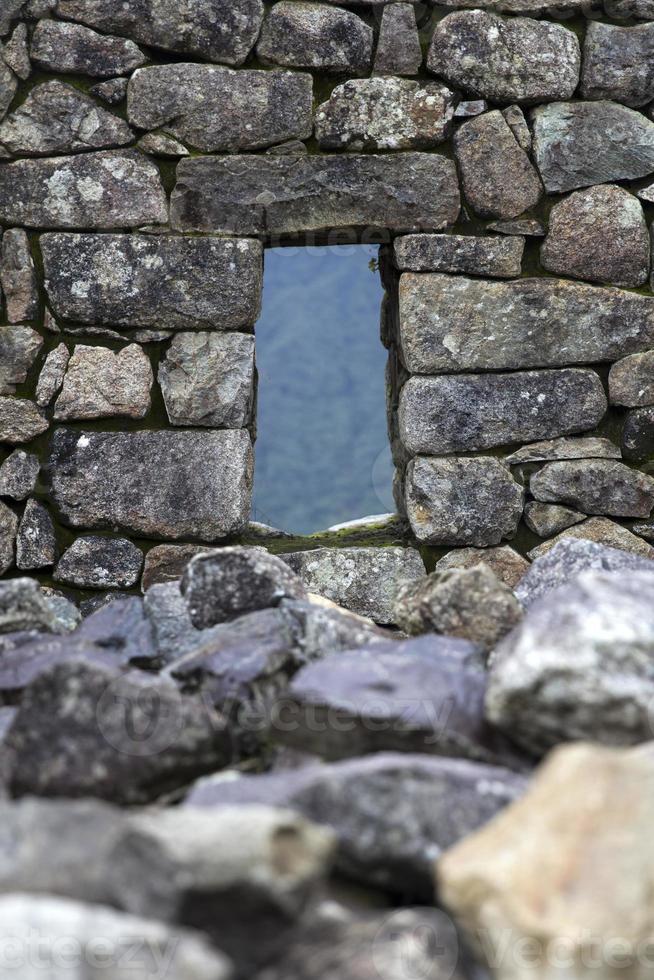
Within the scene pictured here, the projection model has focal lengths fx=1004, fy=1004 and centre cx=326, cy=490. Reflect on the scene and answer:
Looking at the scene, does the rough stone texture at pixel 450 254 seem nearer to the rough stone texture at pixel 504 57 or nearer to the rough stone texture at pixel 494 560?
the rough stone texture at pixel 504 57

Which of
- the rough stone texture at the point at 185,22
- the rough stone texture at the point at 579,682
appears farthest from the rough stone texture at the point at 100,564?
the rough stone texture at the point at 579,682

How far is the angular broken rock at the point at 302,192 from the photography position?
149 inches

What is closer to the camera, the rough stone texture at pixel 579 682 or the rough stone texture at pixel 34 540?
the rough stone texture at pixel 579 682

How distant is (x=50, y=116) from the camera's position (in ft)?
12.4

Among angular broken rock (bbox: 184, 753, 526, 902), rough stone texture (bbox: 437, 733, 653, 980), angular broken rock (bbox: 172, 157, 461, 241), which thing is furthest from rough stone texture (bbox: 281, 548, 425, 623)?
rough stone texture (bbox: 437, 733, 653, 980)

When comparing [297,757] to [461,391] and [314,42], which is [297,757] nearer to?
[461,391]

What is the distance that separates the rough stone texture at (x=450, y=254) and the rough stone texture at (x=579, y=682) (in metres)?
2.51

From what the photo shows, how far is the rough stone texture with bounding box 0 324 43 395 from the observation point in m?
3.79

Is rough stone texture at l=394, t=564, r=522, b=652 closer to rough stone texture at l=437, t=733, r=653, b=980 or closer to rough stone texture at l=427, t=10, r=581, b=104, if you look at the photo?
rough stone texture at l=437, t=733, r=653, b=980

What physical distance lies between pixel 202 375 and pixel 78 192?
0.83 metres

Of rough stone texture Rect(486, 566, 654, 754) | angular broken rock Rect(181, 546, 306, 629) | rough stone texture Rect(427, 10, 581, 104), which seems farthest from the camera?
rough stone texture Rect(427, 10, 581, 104)

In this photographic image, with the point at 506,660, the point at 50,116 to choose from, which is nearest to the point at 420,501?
the point at 50,116

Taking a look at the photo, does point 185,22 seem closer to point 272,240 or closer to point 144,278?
point 272,240

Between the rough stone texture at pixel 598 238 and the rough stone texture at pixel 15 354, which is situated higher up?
the rough stone texture at pixel 598 238
